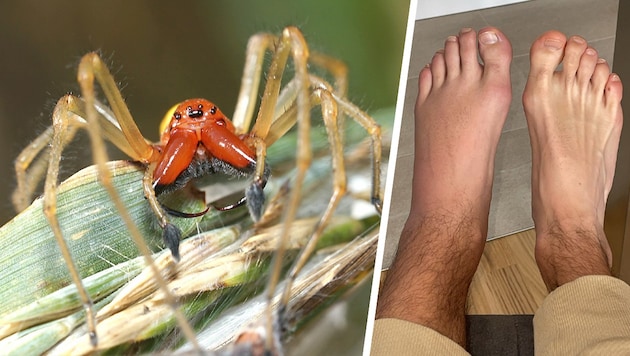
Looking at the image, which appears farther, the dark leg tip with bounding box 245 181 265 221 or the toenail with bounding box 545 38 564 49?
the toenail with bounding box 545 38 564 49

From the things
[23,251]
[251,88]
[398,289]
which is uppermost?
[251,88]

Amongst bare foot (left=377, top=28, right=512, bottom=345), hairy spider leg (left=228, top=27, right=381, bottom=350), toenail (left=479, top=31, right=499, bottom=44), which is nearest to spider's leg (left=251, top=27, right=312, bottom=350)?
hairy spider leg (left=228, top=27, right=381, bottom=350)

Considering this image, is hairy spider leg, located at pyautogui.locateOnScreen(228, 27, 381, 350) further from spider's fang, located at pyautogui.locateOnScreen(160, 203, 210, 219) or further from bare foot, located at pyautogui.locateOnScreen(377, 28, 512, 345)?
bare foot, located at pyautogui.locateOnScreen(377, 28, 512, 345)

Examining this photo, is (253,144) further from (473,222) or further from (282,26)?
(473,222)

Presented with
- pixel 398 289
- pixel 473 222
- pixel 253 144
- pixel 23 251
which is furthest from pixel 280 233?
pixel 473 222

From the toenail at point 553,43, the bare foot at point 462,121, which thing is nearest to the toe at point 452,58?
the bare foot at point 462,121

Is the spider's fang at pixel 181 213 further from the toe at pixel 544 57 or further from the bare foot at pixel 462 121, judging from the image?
the toe at pixel 544 57
